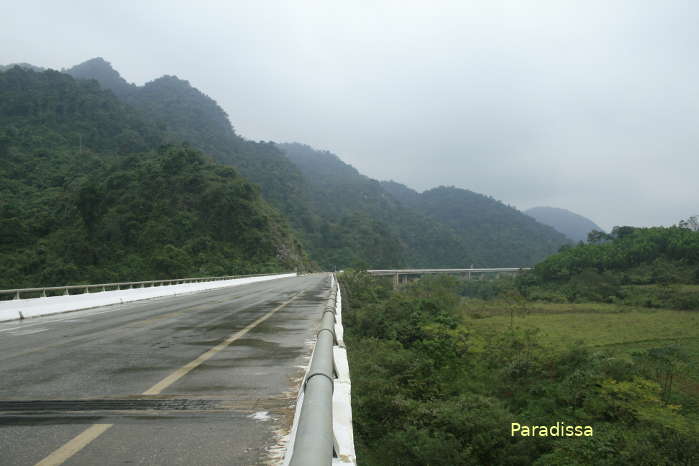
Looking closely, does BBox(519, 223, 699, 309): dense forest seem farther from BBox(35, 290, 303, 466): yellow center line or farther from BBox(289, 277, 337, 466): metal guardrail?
BBox(289, 277, 337, 466): metal guardrail

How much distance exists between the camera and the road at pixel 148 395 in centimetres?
371

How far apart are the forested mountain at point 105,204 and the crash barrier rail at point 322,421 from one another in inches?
2174

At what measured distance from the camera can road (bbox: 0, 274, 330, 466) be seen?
371 centimetres

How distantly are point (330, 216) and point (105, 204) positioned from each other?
99425mm

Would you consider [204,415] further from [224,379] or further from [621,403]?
[621,403]

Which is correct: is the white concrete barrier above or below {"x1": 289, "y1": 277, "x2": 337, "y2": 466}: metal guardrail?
below

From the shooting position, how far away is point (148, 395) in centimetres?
534

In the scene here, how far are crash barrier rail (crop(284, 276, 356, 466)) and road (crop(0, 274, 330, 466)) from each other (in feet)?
1.80

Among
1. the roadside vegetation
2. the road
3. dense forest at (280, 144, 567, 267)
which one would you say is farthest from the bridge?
the road

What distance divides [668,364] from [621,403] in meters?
11.7

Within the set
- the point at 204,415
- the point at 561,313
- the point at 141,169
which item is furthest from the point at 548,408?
the point at 141,169

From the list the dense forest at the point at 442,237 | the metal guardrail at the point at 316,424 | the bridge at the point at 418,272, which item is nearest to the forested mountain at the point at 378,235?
the dense forest at the point at 442,237

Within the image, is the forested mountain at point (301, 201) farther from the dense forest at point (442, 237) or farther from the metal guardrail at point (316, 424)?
the metal guardrail at point (316, 424)

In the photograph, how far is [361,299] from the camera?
39.7 metres
